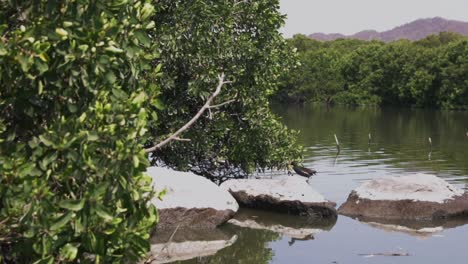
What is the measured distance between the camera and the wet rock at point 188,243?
15453mm

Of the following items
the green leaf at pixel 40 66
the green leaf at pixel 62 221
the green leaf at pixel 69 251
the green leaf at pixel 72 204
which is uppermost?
the green leaf at pixel 40 66

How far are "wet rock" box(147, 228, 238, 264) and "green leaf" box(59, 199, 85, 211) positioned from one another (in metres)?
10.0

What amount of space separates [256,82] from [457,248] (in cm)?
821

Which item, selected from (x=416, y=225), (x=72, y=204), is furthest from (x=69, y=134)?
(x=416, y=225)

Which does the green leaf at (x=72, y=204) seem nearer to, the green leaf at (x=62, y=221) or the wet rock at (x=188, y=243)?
the green leaf at (x=62, y=221)

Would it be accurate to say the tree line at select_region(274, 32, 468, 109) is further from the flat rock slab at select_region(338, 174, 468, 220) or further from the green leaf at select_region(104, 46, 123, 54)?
the green leaf at select_region(104, 46, 123, 54)

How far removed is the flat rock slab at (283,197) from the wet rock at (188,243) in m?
3.10

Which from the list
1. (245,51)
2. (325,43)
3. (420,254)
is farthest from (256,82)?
(325,43)

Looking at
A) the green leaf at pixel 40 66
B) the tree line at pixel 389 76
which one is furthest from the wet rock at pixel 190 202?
the tree line at pixel 389 76

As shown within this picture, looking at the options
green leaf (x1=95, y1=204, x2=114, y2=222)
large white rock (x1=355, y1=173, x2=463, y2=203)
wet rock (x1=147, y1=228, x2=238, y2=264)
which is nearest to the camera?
green leaf (x1=95, y1=204, x2=114, y2=222)

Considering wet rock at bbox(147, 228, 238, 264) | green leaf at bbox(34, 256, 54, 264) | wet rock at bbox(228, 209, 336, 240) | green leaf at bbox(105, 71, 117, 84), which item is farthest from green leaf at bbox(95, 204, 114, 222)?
wet rock at bbox(228, 209, 336, 240)

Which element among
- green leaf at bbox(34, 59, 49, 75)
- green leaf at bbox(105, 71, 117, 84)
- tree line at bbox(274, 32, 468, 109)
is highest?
green leaf at bbox(34, 59, 49, 75)

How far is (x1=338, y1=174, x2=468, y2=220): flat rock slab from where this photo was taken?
20000 millimetres

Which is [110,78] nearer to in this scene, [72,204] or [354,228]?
[72,204]
